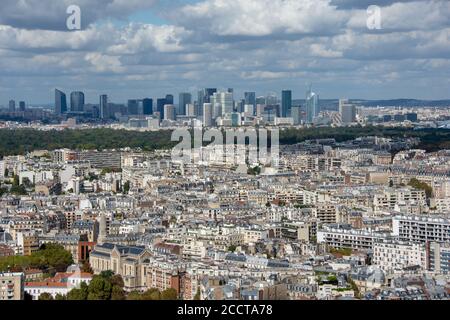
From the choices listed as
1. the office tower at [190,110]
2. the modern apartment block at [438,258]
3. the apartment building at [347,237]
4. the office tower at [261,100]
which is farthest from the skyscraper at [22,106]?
the modern apartment block at [438,258]

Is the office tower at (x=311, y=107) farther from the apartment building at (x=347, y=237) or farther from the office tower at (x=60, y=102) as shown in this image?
the apartment building at (x=347, y=237)

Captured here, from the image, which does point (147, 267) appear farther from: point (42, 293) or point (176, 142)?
point (176, 142)

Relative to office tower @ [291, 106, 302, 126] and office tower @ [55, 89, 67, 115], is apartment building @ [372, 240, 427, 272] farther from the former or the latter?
office tower @ [291, 106, 302, 126]

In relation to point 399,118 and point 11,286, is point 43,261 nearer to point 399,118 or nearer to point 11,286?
point 11,286

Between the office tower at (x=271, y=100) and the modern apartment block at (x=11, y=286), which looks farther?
the office tower at (x=271, y=100)

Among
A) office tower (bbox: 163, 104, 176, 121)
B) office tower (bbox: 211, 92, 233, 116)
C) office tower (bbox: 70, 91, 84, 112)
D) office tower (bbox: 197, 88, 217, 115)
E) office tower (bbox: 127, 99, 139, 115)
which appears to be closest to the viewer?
office tower (bbox: 70, 91, 84, 112)

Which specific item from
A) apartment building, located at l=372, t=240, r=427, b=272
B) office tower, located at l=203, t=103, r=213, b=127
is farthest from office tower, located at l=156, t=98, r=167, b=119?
apartment building, located at l=372, t=240, r=427, b=272
